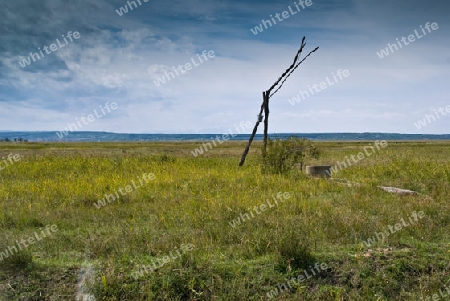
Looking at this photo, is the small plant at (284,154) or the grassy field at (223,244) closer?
the grassy field at (223,244)

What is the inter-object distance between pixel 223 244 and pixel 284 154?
29.1ft

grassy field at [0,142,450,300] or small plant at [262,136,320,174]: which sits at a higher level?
small plant at [262,136,320,174]

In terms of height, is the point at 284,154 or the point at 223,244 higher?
the point at 284,154

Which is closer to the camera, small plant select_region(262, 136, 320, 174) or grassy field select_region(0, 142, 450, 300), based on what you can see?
grassy field select_region(0, 142, 450, 300)

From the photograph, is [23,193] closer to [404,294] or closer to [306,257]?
[306,257]

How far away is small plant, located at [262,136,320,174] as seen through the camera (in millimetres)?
14719

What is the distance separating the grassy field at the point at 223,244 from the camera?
5.18 m

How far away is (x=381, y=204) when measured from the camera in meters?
9.12

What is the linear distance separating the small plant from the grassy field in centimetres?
375

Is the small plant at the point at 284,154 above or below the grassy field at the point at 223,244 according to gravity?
above

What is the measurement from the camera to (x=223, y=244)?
6.46 meters

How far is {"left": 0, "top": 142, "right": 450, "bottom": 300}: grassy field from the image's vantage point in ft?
17.0

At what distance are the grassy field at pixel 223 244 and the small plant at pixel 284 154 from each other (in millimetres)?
3753

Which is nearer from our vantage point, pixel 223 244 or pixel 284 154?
pixel 223 244
